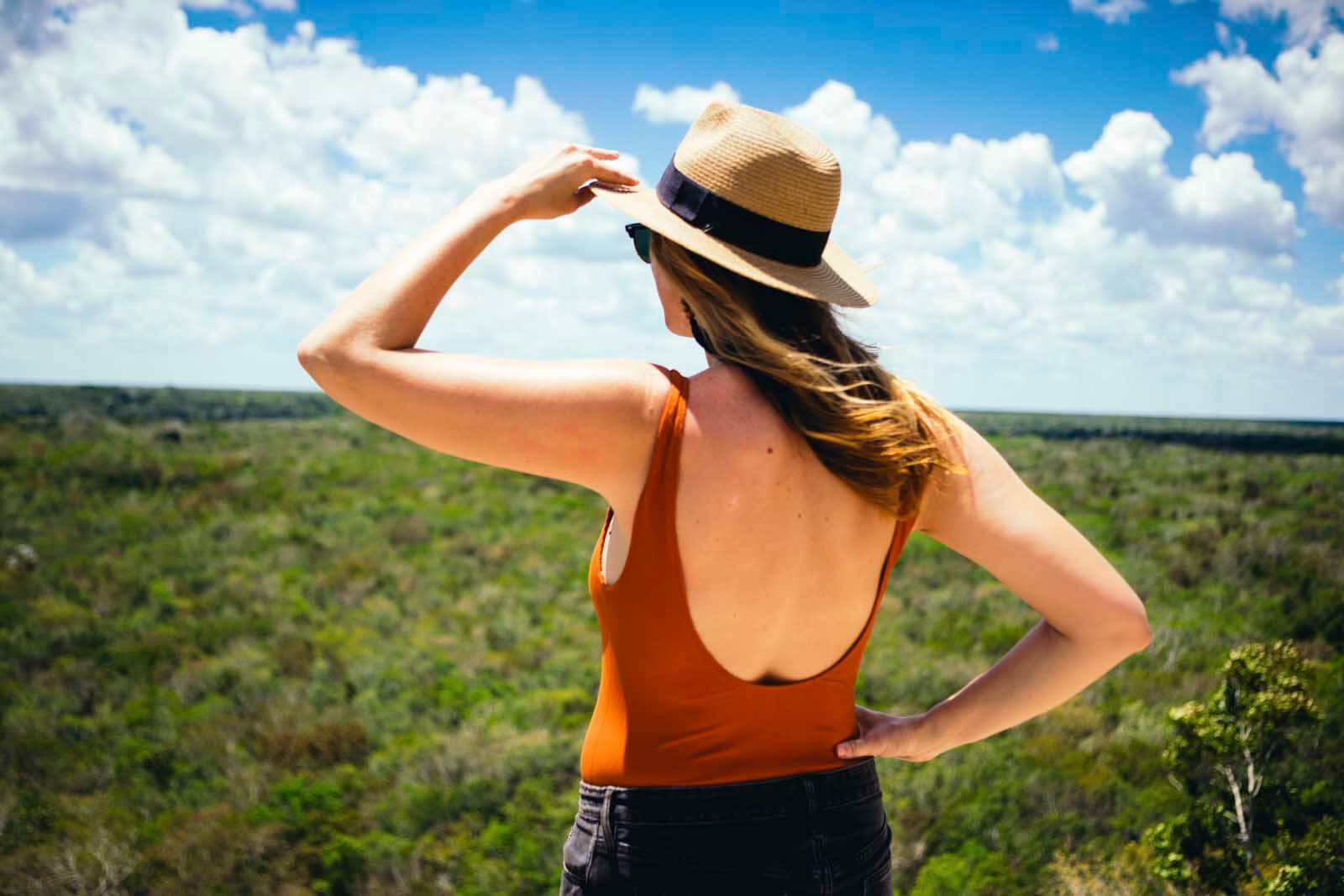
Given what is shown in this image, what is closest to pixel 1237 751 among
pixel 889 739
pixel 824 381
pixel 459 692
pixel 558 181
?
pixel 889 739

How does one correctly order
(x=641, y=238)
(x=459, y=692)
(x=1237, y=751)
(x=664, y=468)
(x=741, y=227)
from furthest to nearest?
(x=459, y=692), (x=1237, y=751), (x=641, y=238), (x=741, y=227), (x=664, y=468)

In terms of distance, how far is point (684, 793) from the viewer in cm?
124

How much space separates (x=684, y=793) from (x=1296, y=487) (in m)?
22.4

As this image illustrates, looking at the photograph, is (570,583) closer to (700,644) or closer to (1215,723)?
(1215,723)

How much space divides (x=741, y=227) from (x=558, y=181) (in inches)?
10.8

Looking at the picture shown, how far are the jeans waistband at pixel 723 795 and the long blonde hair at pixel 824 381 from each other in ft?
1.29

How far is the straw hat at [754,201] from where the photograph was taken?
1287mm

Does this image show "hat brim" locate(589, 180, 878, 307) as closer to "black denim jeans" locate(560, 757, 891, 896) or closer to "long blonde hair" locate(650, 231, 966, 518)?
"long blonde hair" locate(650, 231, 966, 518)

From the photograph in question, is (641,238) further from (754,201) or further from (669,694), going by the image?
(669,694)

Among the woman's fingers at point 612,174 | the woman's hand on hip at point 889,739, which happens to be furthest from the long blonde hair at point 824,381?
the woman's hand on hip at point 889,739

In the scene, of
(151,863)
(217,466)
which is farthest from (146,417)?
(151,863)

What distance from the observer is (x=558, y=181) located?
1.35 metres

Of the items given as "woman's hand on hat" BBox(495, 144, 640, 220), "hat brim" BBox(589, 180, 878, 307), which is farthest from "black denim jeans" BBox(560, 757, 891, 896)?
"woman's hand on hat" BBox(495, 144, 640, 220)

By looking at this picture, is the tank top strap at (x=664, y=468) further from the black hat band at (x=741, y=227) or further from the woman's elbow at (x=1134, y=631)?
the woman's elbow at (x=1134, y=631)
